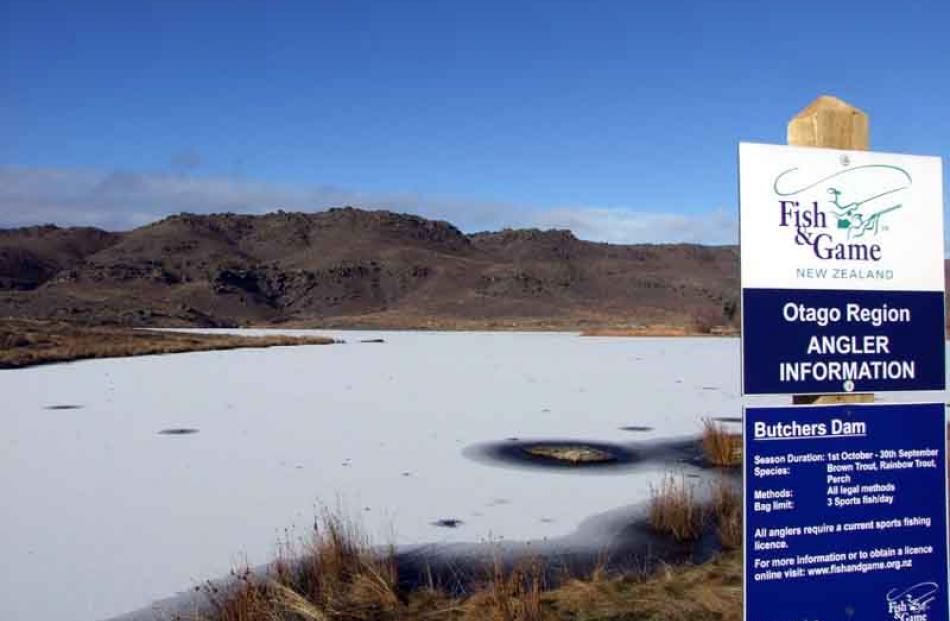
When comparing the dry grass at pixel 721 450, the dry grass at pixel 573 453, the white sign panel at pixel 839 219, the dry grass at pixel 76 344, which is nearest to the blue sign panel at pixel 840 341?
the white sign panel at pixel 839 219

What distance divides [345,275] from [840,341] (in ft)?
322

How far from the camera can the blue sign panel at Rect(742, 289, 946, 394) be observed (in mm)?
2812

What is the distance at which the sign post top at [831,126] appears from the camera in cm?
300

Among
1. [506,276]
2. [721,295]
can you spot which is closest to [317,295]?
[506,276]

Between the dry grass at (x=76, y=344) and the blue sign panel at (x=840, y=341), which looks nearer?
the blue sign panel at (x=840, y=341)

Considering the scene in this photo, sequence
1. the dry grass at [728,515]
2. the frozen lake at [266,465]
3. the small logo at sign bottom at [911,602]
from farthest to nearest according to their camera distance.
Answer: the dry grass at [728,515]
the frozen lake at [266,465]
the small logo at sign bottom at [911,602]

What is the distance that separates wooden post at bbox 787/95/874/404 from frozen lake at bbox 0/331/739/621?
351cm

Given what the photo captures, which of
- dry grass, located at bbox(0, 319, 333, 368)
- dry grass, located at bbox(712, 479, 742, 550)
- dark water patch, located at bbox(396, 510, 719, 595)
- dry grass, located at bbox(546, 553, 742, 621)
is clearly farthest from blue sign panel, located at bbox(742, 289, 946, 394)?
dry grass, located at bbox(0, 319, 333, 368)

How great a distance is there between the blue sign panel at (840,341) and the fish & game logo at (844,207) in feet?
0.51

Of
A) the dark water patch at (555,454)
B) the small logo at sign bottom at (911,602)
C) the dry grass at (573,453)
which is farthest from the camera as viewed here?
the dry grass at (573,453)

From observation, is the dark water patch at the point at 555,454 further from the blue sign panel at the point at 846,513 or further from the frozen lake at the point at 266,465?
the blue sign panel at the point at 846,513

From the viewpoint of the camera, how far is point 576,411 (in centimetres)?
1229

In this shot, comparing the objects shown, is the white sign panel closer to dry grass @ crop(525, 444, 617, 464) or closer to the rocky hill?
dry grass @ crop(525, 444, 617, 464)

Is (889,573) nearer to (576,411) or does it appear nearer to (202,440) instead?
(202,440)
